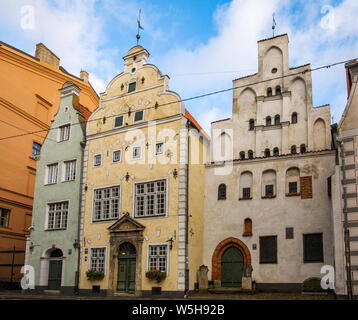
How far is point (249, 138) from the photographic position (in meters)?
26.0

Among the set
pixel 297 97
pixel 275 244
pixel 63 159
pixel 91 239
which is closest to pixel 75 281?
pixel 91 239

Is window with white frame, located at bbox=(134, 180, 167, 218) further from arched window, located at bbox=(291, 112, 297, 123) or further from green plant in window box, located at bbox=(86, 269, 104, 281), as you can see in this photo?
arched window, located at bbox=(291, 112, 297, 123)

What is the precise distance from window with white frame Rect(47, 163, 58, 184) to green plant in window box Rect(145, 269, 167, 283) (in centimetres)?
1041

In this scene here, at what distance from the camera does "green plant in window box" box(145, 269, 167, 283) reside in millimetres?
23219

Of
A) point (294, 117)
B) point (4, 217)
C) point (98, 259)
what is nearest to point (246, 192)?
point (294, 117)

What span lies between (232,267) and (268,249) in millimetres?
2319

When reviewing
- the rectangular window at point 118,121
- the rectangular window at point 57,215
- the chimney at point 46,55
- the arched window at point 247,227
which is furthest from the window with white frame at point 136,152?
the chimney at point 46,55

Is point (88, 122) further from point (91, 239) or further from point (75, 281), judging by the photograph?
point (75, 281)

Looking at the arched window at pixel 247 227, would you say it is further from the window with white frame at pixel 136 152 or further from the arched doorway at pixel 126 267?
the window with white frame at pixel 136 152

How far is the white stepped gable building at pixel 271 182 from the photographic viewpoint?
2306 cm

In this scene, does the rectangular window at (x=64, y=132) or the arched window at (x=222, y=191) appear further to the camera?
the rectangular window at (x=64, y=132)

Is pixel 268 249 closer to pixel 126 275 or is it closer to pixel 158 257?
pixel 158 257

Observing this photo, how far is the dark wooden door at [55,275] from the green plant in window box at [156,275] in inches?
287
